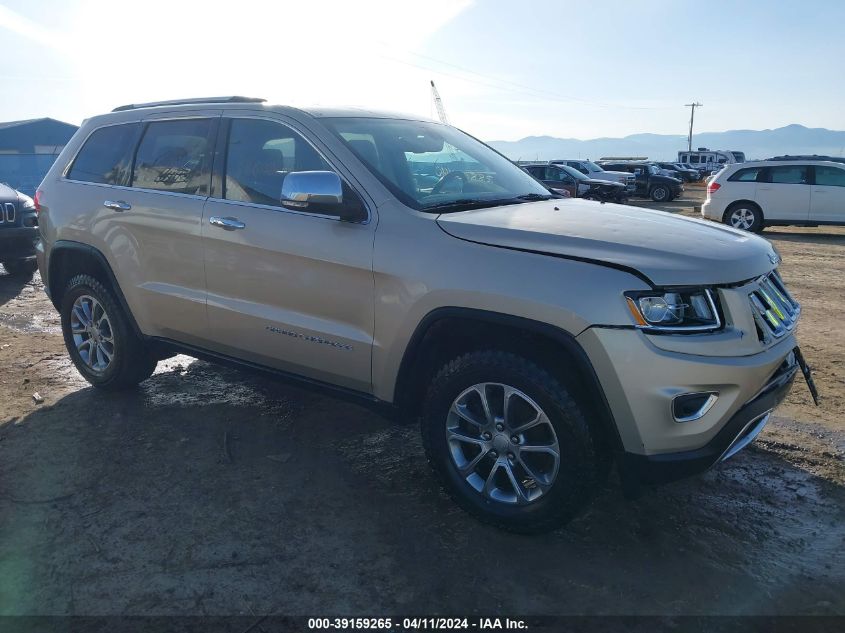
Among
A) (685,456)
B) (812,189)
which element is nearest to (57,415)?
(685,456)

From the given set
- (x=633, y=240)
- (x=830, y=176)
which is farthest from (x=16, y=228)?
(x=830, y=176)

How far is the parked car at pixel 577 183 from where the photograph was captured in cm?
1948

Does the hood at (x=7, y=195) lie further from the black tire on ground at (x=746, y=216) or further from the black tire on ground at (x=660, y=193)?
the black tire on ground at (x=660, y=193)

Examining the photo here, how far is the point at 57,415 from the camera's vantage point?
4480mm

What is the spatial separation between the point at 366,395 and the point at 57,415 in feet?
7.93

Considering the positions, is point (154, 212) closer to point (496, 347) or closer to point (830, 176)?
point (496, 347)

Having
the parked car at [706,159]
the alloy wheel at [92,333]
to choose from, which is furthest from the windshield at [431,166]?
the parked car at [706,159]

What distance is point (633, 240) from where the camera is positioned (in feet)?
9.24

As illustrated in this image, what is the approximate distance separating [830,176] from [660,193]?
38.5 ft

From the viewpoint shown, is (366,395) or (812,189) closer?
(366,395)

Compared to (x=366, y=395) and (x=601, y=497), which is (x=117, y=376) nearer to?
(x=366, y=395)

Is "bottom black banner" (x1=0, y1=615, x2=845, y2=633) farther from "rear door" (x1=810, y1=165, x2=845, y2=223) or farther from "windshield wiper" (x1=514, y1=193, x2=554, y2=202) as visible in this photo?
"rear door" (x1=810, y1=165, x2=845, y2=223)


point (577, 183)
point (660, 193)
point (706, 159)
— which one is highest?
point (706, 159)

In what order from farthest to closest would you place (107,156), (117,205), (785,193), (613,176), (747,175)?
(613,176)
(747,175)
(785,193)
(107,156)
(117,205)
